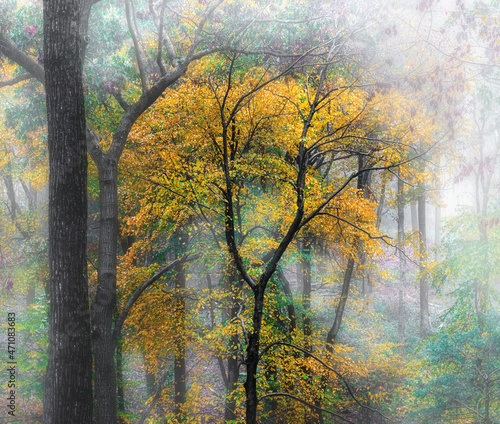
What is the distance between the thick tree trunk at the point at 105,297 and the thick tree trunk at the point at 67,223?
2.87 m

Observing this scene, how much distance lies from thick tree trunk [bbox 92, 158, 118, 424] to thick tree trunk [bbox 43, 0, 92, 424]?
2871mm

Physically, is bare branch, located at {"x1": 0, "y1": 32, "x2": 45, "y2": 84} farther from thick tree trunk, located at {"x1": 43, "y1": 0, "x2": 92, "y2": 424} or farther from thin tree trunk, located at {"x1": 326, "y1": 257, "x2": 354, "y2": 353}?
thin tree trunk, located at {"x1": 326, "y1": 257, "x2": 354, "y2": 353}

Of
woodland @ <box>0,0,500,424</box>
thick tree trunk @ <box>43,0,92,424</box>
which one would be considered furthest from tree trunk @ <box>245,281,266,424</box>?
thick tree trunk @ <box>43,0,92,424</box>

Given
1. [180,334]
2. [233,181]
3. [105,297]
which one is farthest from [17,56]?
[180,334]

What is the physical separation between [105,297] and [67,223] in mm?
3343

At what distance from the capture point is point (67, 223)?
4828 millimetres

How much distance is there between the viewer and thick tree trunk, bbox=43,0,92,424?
185 inches

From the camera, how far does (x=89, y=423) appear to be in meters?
4.80

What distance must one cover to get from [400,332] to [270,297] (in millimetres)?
9753

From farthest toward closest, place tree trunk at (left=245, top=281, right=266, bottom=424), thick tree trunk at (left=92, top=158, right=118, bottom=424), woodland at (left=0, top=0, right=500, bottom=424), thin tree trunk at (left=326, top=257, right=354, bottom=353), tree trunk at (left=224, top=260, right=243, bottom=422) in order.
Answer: thin tree trunk at (left=326, top=257, right=354, bottom=353) → tree trunk at (left=224, top=260, right=243, bottom=422) → thick tree trunk at (left=92, top=158, right=118, bottom=424) → woodland at (left=0, top=0, right=500, bottom=424) → tree trunk at (left=245, top=281, right=266, bottom=424)

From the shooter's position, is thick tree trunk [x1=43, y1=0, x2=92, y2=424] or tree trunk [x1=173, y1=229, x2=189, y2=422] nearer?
thick tree trunk [x1=43, y1=0, x2=92, y2=424]

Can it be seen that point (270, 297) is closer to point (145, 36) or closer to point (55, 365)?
point (55, 365)

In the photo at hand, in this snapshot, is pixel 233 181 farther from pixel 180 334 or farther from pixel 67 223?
pixel 180 334

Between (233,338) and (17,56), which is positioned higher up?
(17,56)
